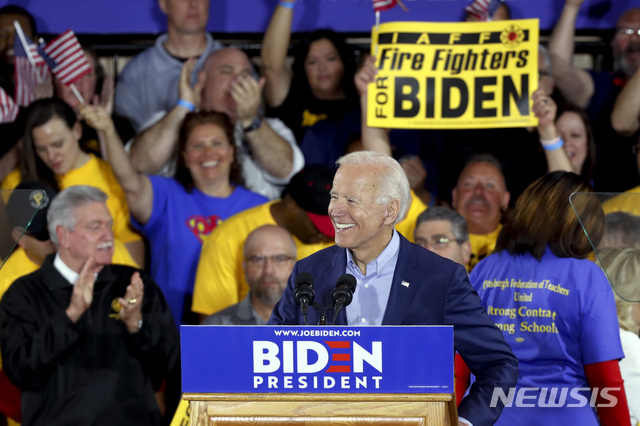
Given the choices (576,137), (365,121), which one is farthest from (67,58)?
(576,137)

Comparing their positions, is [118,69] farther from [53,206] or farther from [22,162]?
[53,206]

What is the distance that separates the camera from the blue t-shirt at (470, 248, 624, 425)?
3.08 m

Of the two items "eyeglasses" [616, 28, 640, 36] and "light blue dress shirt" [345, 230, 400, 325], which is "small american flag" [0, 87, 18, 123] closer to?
"light blue dress shirt" [345, 230, 400, 325]

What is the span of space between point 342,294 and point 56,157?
2.93 m

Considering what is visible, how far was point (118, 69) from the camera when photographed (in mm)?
5941

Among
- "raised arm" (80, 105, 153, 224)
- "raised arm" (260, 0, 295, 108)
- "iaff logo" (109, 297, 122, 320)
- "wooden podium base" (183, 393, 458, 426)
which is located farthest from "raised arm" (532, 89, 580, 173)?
"wooden podium base" (183, 393, 458, 426)

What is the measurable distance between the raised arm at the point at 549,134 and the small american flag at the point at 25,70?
110 inches

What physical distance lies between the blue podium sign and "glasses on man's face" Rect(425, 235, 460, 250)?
1926mm

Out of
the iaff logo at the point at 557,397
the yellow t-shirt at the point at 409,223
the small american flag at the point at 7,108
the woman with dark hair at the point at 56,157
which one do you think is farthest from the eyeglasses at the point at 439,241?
the small american flag at the point at 7,108

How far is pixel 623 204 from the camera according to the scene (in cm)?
300

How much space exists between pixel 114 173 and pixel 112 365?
1.16 meters

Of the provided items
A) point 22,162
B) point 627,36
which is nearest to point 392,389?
point 22,162

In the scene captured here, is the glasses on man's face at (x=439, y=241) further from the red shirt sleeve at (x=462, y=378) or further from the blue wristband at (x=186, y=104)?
the blue wristband at (x=186, y=104)

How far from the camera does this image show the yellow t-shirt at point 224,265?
4.39 metres
